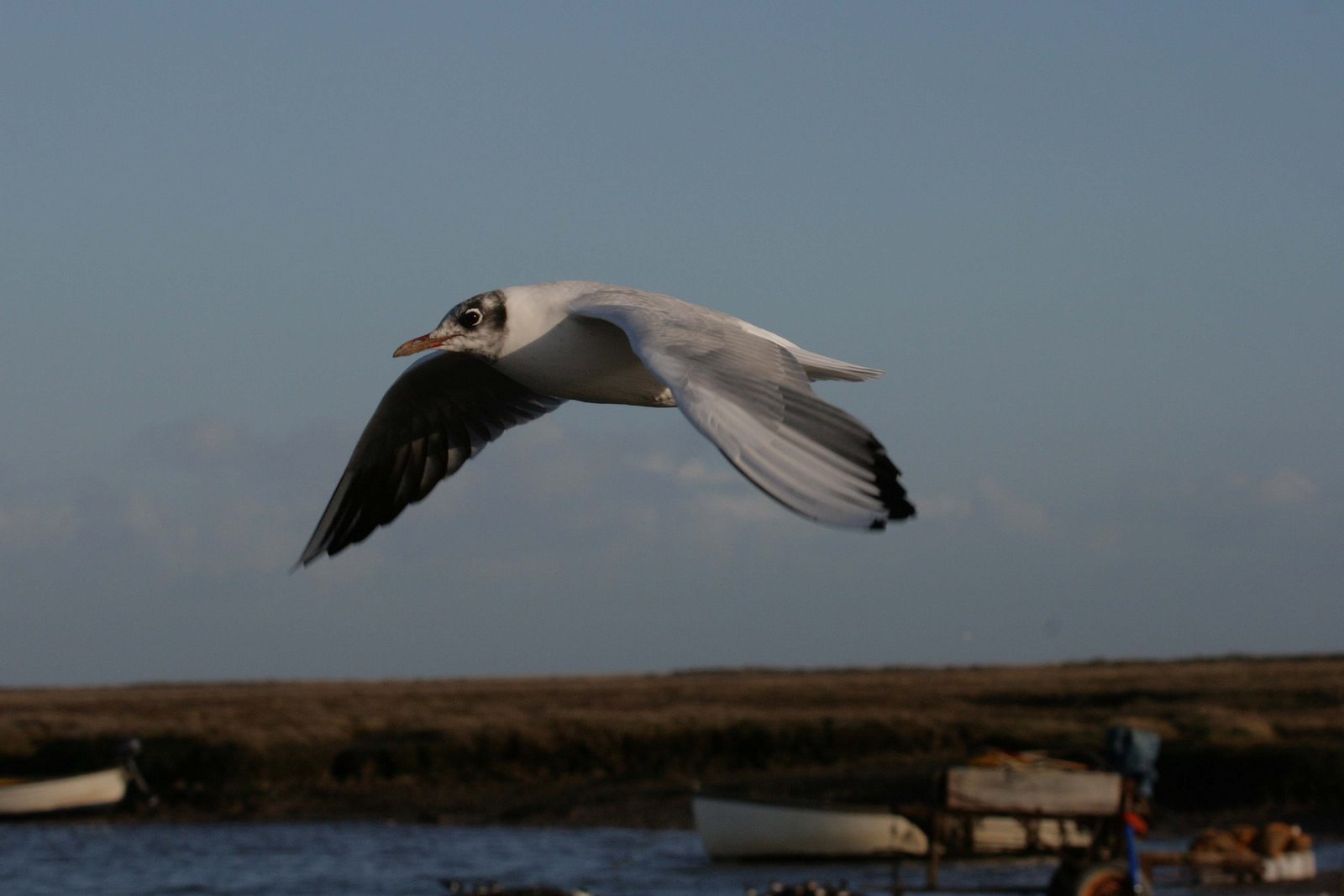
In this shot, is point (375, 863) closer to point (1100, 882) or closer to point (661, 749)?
point (661, 749)

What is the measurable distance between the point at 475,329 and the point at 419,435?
159 centimetres

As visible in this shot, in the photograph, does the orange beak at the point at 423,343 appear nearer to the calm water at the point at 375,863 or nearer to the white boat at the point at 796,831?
the white boat at the point at 796,831

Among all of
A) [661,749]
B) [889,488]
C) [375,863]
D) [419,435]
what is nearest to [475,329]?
[419,435]

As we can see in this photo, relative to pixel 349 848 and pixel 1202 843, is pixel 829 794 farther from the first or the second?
pixel 1202 843

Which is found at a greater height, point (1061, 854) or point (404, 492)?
point (404, 492)

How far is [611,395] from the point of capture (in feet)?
24.3

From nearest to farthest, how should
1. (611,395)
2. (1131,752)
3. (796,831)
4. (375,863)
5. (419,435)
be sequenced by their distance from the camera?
1. (611,395)
2. (419,435)
3. (1131,752)
4. (796,831)
5. (375,863)

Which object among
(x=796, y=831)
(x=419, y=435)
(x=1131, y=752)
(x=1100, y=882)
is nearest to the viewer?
(x=419, y=435)

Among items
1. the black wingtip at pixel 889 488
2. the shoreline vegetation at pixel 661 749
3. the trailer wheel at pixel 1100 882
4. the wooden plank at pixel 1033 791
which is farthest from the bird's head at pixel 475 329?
the shoreline vegetation at pixel 661 749

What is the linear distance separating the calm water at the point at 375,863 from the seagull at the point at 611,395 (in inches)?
597

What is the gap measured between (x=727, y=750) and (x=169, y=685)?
51201 mm

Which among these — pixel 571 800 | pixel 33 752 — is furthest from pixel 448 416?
pixel 33 752

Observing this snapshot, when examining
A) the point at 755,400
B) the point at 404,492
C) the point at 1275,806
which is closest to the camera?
the point at 755,400

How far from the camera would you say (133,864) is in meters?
27.9
